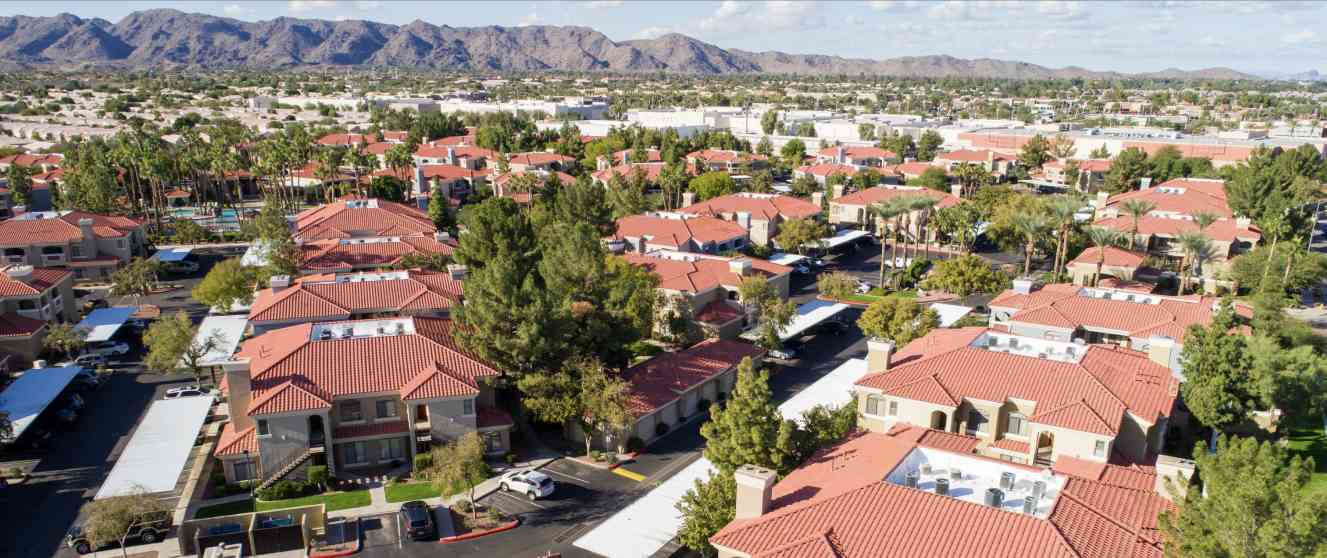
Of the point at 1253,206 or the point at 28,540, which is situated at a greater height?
the point at 1253,206

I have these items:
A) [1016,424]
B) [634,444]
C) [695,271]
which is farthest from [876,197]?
[634,444]

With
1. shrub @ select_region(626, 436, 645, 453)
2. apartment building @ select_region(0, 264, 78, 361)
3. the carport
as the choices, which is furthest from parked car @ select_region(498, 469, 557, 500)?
apartment building @ select_region(0, 264, 78, 361)

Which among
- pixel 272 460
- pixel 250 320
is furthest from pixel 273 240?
pixel 272 460

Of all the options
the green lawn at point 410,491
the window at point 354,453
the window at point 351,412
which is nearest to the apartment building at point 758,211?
the window at point 351,412

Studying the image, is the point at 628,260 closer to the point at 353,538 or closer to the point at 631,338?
the point at 631,338

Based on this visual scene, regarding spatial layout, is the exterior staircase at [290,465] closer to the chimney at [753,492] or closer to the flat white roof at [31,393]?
the flat white roof at [31,393]

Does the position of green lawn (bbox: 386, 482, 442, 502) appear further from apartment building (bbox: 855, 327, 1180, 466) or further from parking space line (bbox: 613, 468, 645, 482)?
apartment building (bbox: 855, 327, 1180, 466)
